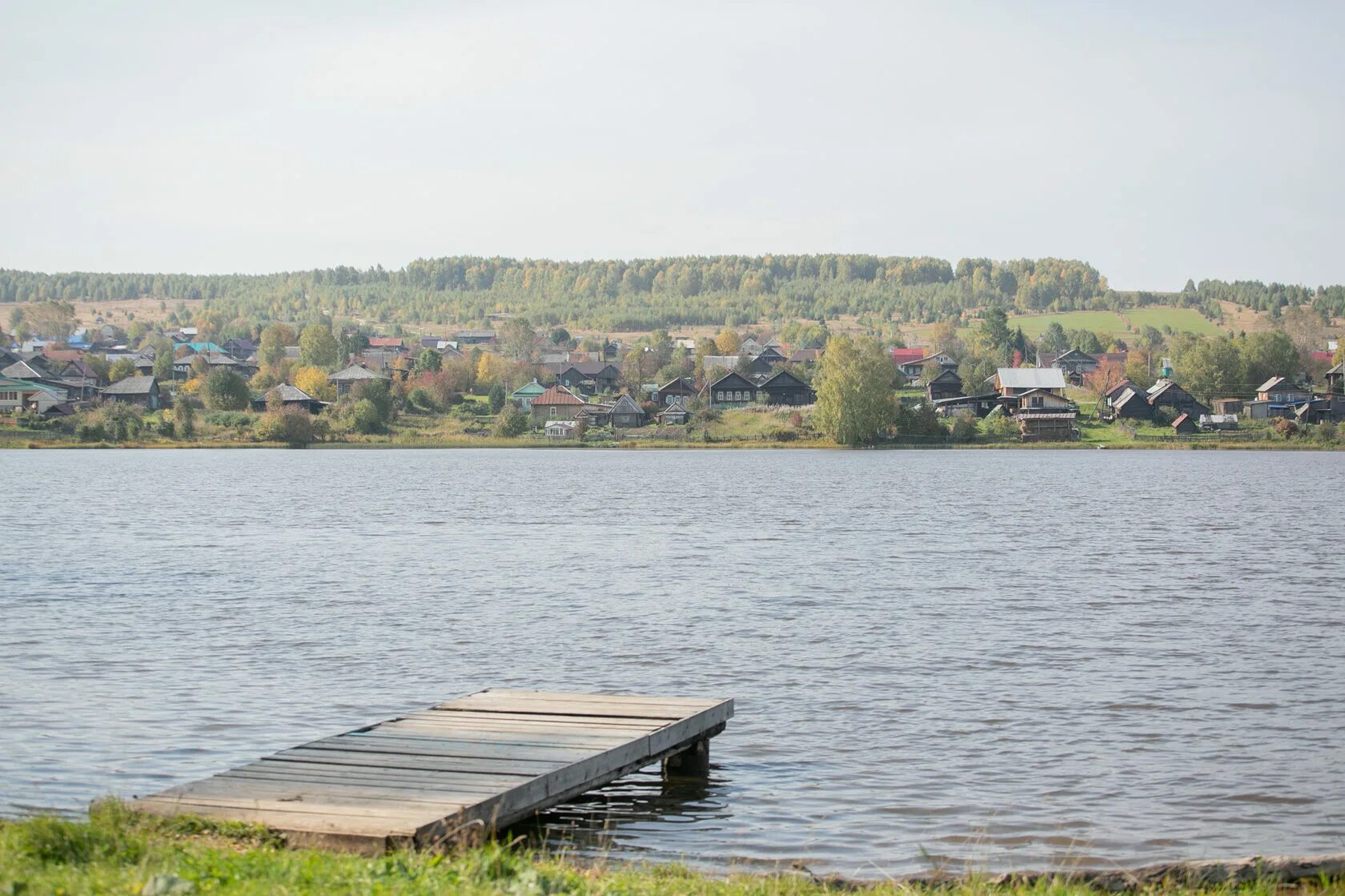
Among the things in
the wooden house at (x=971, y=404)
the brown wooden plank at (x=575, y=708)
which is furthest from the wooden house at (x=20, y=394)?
the brown wooden plank at (x=575, y=708)

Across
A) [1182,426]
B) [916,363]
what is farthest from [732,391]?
[1182,426]

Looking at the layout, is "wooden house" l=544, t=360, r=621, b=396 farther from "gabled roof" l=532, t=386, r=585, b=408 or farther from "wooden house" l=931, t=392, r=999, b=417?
"wooden house" l=931, t=392, r=999, b=417

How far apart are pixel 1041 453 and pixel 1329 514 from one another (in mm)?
70159

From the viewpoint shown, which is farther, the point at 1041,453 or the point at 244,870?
the point at 1041,453

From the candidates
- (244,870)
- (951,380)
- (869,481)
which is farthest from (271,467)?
(244,870)

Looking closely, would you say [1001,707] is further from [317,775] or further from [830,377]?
[830,377]

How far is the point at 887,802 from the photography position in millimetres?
13930

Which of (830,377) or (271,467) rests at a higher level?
(830,377)

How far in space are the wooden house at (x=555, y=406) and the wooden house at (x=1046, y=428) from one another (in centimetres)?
4378

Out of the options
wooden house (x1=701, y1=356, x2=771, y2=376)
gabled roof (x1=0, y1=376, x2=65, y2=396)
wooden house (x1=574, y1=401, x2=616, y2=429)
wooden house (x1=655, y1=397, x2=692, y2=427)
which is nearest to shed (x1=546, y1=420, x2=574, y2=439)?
wooden house (x1=574, y1=401, x2=616, y2=429)

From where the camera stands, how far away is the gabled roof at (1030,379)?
13812 cm

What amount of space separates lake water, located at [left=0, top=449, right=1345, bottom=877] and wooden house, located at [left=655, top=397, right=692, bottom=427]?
268 ft

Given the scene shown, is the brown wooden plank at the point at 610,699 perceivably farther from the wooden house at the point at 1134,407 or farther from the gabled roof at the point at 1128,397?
the gabled roof at the point at 1128,397

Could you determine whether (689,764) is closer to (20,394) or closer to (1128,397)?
(1128,397)
